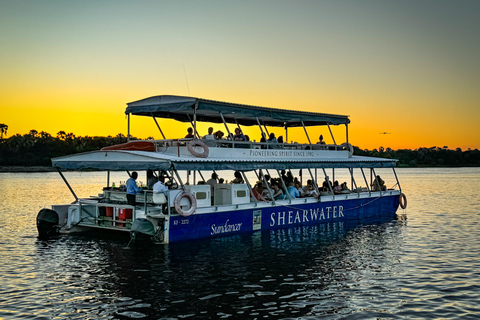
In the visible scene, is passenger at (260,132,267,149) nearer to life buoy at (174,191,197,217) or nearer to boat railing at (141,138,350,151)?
boat railing at (141,138,350,151)

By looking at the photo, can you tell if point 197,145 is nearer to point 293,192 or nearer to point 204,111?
point 204,111

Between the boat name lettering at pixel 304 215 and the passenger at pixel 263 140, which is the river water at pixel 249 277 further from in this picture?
the passenger at pixel 263 140

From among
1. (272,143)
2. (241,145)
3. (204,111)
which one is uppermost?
(204,111)

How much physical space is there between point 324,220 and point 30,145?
147 m

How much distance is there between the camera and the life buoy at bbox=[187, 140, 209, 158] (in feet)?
63.9

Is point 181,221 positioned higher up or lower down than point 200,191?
lower down

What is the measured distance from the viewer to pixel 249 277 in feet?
46.6

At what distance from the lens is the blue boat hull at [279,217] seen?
1872 cm

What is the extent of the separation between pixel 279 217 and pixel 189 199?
610 cm

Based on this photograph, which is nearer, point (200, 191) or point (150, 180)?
point (200, 191)

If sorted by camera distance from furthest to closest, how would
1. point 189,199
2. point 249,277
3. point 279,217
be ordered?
point 279,217 < point 189,199 < point 249,277

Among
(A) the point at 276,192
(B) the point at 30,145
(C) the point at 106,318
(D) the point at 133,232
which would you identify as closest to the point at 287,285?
(C) the point at 106,318

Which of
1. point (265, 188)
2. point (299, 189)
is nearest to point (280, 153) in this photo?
point (265, 188)

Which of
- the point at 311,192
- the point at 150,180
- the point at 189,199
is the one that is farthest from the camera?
the point at 311,192
